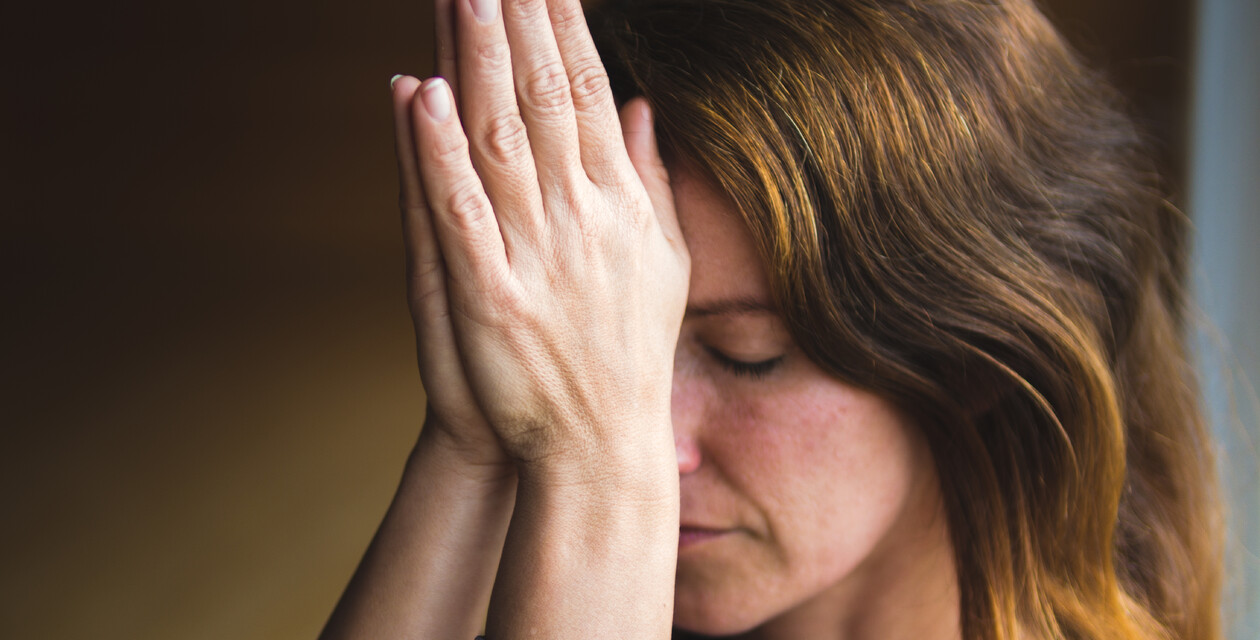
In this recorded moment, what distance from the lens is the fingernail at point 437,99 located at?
0.62 metres

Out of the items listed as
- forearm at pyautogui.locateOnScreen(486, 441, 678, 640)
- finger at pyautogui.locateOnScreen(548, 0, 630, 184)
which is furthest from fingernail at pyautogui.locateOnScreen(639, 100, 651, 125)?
forearm at pyautogui.locateOnScreen(486, 441, 678, 640)

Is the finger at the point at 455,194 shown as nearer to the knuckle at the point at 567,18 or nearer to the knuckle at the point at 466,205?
the knuckle at the point at 466,205

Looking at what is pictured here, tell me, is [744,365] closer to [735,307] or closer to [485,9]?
[735,307]

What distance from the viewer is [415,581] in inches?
32.3

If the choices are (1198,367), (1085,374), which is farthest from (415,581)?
(1198,367)

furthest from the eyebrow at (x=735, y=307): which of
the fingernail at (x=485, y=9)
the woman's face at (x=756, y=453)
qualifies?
the fingernail at (x=485, y=9)

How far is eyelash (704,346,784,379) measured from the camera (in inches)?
33.1

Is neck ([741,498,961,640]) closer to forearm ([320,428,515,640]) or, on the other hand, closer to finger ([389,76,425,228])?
forearm ([320,428,515,640])

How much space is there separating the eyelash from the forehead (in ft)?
0.24

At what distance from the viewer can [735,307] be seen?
81 centimetres

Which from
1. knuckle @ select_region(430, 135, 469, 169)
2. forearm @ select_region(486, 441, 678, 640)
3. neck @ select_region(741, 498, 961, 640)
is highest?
knuckle @ select_region(430, 135, 469, 169)

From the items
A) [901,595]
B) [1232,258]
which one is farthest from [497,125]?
[1232,258]

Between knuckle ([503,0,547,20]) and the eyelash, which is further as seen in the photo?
the eyelash

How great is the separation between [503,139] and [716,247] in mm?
252
